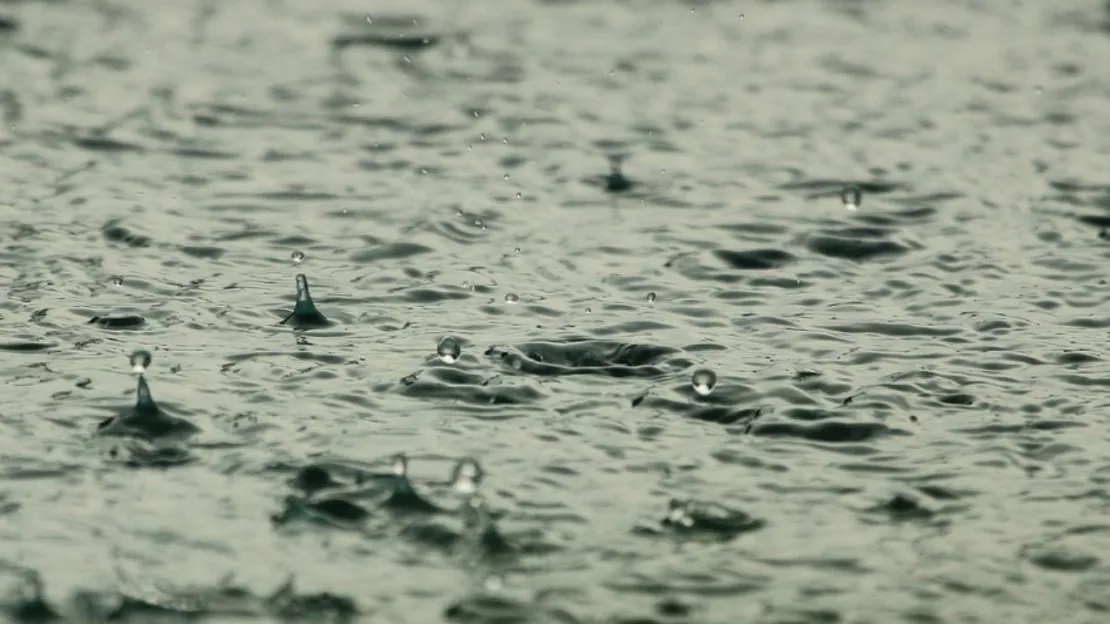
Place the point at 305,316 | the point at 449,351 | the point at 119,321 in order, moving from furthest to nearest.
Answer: the point at 305,316, the point at 119,321, the point at 449,351

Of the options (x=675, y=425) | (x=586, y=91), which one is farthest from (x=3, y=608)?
(x=586, y=91)

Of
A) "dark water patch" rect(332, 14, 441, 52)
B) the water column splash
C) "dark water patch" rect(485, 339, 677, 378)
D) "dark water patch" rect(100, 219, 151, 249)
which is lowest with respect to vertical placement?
"dark water patch" rect(485, 339, 677, 378)

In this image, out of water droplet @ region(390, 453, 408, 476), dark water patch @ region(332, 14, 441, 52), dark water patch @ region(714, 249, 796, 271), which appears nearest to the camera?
water droplet @ region(390, 453, 408, 476)

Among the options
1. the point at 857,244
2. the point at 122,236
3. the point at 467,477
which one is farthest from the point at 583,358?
the point at 122,236

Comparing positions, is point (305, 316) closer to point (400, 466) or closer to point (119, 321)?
point (119, 321)

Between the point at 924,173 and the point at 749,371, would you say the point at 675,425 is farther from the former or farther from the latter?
the point at 924,173

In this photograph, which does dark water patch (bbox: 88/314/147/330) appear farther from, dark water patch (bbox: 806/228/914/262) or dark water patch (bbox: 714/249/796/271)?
dark water patch (bbox: 806/228/914/262)

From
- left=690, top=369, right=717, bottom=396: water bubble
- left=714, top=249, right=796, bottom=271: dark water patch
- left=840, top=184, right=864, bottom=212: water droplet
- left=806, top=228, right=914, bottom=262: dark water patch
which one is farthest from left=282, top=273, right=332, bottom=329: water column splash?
left=840, top=184, right=864, bottom=212: water droplet
